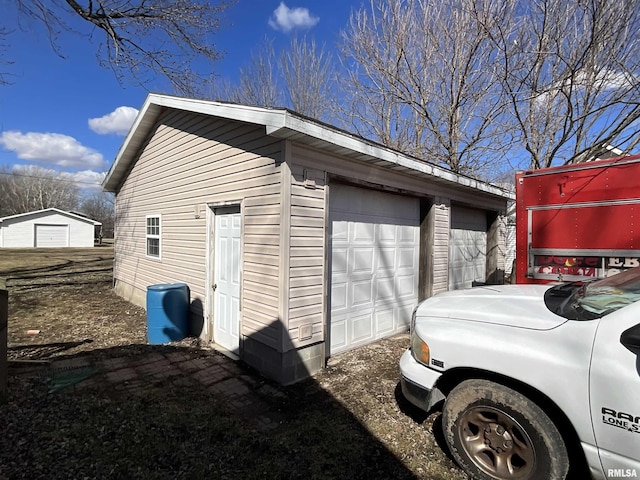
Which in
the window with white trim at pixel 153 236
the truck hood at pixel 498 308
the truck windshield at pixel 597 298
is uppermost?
the window with white trim at pixel 153 236

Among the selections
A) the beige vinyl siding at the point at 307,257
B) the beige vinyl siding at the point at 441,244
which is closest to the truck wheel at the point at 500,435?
the beige vinyl siding at the point at 307,257

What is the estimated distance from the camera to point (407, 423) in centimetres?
328

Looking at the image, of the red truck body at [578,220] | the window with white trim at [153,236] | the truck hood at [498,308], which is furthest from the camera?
the window with white trim at [153,236]

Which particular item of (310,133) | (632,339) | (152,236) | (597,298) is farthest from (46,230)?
(632,339)

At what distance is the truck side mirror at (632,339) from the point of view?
5.62ft

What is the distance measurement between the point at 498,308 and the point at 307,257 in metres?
2.41

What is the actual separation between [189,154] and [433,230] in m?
4.95

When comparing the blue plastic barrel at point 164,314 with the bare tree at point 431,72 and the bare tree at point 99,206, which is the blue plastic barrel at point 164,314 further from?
the bare tree at point 99,206

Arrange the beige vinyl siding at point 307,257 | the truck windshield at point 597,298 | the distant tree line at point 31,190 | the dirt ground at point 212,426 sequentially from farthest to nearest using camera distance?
the distant tree line at point 31,190 → the beige vinyl siding at point 307,257 → the dirt ground at point 212,426 → the truck windshield at point 597,298

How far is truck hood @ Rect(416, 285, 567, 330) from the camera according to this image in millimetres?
2204

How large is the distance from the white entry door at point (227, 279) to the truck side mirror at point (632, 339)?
4321 mm

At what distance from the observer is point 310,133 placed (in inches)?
153

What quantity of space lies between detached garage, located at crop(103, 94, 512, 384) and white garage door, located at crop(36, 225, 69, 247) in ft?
115

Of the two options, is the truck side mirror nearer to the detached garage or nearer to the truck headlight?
the truck headlight
